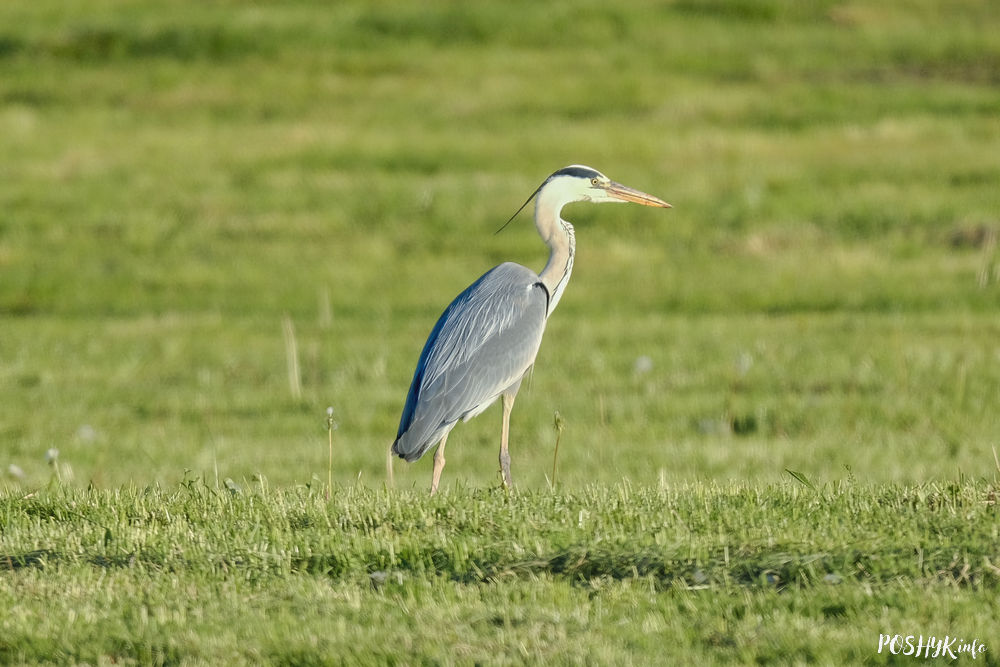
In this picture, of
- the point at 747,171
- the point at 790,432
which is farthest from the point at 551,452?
the point at 747,171

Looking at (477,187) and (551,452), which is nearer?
(551,452)

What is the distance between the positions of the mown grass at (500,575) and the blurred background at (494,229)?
1524mm

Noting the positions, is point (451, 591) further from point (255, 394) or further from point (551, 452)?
point (255, 394)

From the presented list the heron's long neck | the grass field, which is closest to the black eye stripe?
the heron's long neck

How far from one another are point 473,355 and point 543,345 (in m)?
8.27

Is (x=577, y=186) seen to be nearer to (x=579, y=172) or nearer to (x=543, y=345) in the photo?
(x=579, y=172)

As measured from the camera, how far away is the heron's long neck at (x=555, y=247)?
319 inches

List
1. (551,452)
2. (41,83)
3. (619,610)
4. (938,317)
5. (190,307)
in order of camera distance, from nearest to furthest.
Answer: (619,610) < (551,452) < (938,317) < (190,307) < (41,83)

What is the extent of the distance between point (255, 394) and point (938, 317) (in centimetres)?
867

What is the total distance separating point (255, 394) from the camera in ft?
45.5

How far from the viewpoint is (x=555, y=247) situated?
26.7 feet

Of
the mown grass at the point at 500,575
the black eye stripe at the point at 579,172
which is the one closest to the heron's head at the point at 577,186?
the black eye stripe at the point at 579,172

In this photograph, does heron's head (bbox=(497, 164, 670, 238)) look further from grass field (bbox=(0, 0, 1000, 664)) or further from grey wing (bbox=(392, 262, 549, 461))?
grass field (bbox=(0, 0, 1000, 664))

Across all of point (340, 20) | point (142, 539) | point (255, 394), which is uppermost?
point (340, 20)
